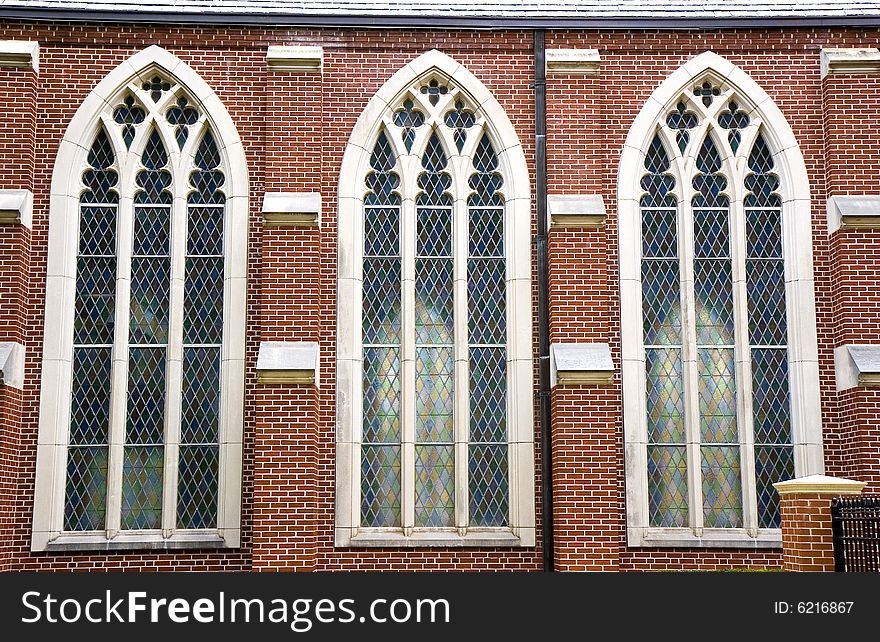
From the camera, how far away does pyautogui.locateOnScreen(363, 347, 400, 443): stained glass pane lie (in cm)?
1312

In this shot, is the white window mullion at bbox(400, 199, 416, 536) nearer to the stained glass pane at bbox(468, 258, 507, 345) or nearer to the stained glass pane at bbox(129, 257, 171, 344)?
the stained glass pane at bbox(468, 258, 507, 345)

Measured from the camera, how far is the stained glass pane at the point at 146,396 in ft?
42.4

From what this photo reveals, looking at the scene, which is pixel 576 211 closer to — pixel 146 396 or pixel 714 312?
pixel 714 312

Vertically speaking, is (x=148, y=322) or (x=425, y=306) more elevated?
(x=425, y=306)

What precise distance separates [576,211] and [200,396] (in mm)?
5006

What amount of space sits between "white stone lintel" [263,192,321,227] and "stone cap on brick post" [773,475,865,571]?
607cm

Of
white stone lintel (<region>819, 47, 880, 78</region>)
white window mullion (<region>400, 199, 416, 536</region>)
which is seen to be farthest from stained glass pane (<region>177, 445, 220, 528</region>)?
white stone lintel (<region>819, 47, 880, 78</region>)

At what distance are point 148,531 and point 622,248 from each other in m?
6.61

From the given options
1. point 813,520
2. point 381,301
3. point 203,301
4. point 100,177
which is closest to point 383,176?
point 381,301

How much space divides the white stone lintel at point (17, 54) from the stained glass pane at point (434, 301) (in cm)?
529

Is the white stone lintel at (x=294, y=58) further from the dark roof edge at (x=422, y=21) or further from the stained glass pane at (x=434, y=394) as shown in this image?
the stained glass pane at (x=434, y=394)

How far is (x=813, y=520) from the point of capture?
1076cm

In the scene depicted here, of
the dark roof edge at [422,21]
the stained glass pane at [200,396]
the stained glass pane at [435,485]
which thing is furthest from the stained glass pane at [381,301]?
the dark roof edge at [422,21]
